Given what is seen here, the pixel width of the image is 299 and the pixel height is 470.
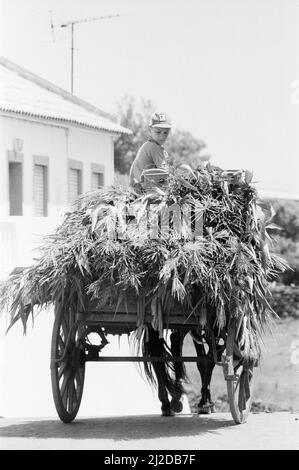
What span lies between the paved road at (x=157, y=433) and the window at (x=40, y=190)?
25.5 m

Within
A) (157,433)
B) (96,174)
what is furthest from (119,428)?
(96,174)

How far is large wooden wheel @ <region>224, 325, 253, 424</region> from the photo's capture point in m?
11.1

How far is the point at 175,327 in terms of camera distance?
11.2 m

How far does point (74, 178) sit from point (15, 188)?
4216 mm

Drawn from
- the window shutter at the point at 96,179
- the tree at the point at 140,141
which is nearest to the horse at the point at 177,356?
the window shutter at the point at 96,179

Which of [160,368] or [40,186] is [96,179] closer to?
[40,186]

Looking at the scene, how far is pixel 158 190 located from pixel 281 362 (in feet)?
118

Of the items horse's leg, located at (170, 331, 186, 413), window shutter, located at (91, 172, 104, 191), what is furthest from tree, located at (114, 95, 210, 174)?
horse's leg, located at (170, 331, 186, 413)

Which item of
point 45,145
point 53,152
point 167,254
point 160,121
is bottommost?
point 167,254

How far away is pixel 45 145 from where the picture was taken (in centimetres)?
3794

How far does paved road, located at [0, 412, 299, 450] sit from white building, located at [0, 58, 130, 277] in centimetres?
2127

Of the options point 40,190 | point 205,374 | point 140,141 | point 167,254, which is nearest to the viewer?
point 167,254
